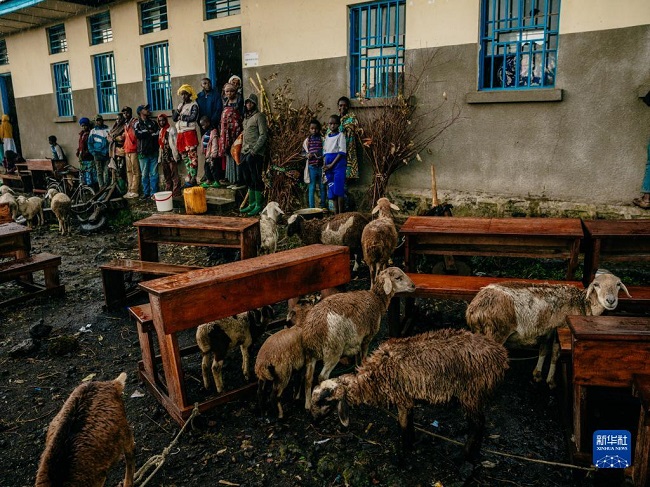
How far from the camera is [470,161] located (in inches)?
363

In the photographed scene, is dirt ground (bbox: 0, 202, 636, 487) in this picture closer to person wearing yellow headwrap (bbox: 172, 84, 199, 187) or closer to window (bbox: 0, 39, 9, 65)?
person wearing yellow headwrap (bbox: 172, 84, 199, 187)

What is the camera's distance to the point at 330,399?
3.95 metres

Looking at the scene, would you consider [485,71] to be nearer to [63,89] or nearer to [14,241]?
[14,241]

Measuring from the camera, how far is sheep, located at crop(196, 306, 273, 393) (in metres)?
4.71

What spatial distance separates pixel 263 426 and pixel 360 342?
1.17 m

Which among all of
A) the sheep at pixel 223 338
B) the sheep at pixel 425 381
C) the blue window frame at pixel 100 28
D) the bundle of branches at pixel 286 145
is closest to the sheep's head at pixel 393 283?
the sheep at pixel 425 381

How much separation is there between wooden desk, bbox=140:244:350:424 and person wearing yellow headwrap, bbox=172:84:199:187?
26.8ft

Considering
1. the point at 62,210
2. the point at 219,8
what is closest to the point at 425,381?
the point at 62,210

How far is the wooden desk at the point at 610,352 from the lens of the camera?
3.30 m

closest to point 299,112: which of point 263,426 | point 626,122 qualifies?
point 626,122

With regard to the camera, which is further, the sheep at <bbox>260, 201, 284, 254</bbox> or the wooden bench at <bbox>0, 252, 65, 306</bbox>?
the sheep at <bbox>260, 201, 284, 254</bbox>

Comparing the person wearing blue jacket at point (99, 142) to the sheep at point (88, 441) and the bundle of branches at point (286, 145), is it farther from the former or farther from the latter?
the sheep at point (88, 441)

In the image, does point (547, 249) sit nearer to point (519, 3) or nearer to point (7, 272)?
point (519, 3)

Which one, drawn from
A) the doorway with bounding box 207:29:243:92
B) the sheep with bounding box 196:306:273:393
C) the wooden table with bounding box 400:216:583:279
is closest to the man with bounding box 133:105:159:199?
the doorway with bounding box 207:29:243:92
